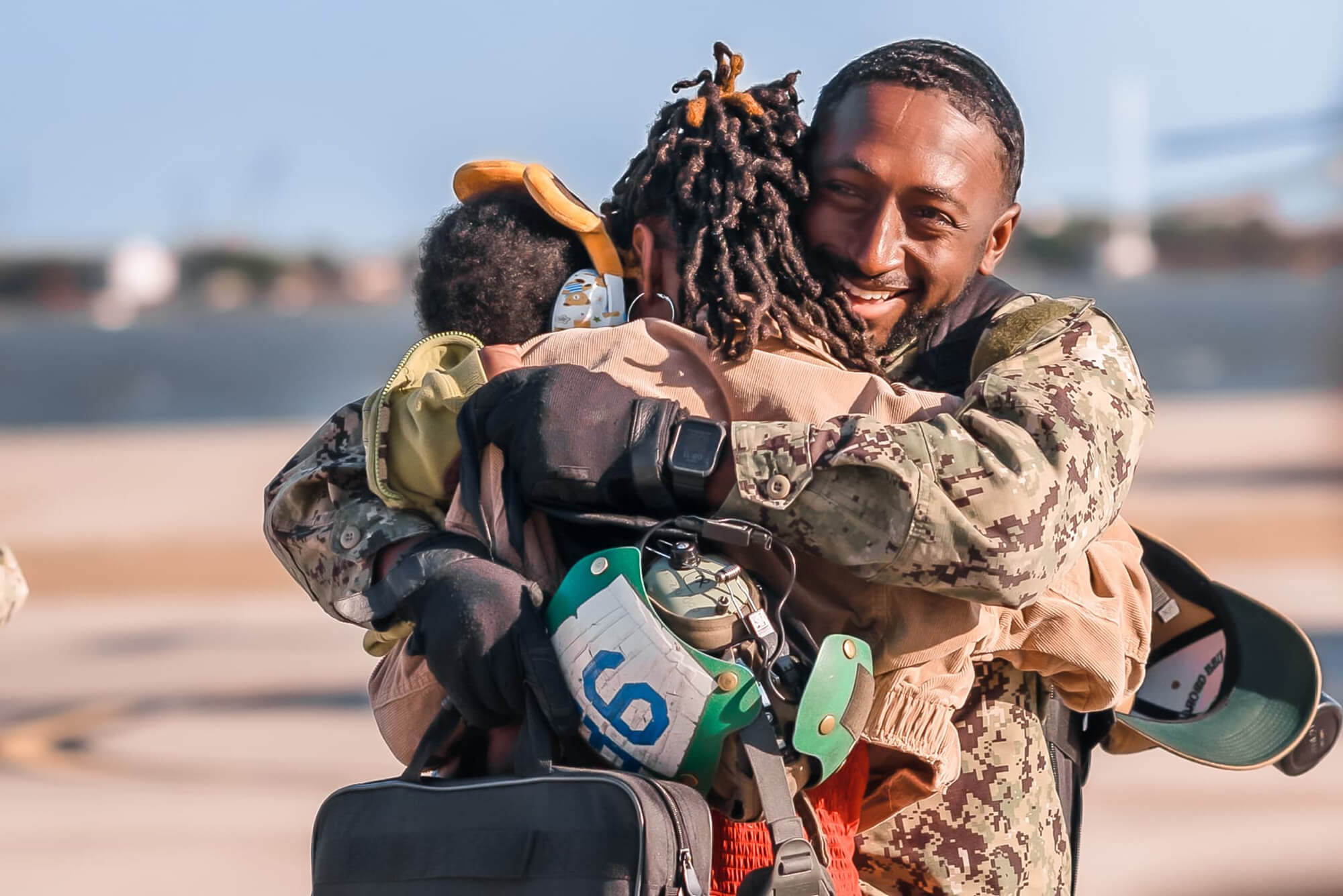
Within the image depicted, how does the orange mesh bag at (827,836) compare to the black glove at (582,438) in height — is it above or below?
below

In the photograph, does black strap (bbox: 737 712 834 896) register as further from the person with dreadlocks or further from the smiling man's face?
the smiling man's face

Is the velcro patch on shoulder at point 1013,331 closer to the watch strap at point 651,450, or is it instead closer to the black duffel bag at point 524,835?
the watch strap at point 651,450

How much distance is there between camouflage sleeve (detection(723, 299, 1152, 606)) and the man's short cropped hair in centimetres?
36

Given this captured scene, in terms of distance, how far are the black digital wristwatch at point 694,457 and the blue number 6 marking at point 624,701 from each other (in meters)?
0.20

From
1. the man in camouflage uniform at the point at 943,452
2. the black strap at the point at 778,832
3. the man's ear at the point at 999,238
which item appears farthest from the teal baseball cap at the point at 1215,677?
the black strap at the point at 778,832

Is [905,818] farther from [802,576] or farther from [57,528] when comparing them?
[57,528]

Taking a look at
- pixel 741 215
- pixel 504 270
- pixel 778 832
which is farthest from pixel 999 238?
pixel 778 832

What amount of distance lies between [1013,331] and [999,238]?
0.27m

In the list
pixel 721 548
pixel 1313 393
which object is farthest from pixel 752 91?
pixel 1313 393

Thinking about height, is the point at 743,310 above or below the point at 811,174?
below

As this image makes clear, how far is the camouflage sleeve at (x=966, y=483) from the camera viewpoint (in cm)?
200

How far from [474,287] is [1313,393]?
29912 millimetres

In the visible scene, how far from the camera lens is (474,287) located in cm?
247

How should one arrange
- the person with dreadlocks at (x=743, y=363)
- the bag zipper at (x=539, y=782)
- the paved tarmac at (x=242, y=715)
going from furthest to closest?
the paved tarmac at (x=242, y=715)
the person with dreadlocks at (x=743, y=363)
the bag zipper at (x=539, y=782)
